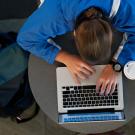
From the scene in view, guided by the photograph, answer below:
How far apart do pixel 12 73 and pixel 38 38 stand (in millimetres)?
468

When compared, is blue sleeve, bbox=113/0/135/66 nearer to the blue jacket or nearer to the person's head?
the blue jacket

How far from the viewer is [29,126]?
6.10 ft

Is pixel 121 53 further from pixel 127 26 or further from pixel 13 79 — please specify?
pixel 13 79

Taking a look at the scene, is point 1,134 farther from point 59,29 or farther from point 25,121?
point 59,29

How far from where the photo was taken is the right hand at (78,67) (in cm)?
127

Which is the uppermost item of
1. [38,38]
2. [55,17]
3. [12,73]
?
[55,17]

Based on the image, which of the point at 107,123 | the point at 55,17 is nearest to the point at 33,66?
the point at 55,17

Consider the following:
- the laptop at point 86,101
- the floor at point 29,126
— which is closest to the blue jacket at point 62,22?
the laptop at point 86,101

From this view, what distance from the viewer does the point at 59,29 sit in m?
1.21

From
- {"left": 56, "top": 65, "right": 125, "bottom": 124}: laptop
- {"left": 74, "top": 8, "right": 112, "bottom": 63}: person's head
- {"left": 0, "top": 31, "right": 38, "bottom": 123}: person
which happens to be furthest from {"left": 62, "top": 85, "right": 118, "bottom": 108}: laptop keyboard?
{"left": 0, "top": 31, "right": 38, "bottom": 123}: person

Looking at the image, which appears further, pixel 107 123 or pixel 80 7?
pixel 107 123

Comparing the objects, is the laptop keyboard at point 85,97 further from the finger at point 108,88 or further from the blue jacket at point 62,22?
the blue jacket at point 62,22

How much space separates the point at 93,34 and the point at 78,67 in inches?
11.1

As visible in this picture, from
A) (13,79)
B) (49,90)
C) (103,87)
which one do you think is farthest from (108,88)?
(13,79)
